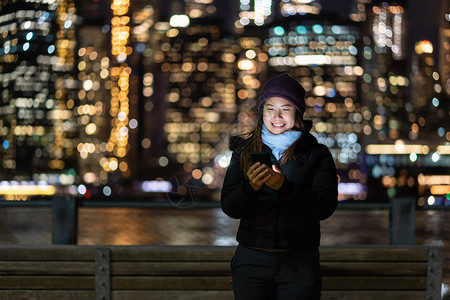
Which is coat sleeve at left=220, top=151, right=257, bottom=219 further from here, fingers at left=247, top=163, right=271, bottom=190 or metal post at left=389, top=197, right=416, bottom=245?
metal post at left=389, top=197, right=416, bottom=245

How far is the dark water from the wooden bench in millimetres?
5008

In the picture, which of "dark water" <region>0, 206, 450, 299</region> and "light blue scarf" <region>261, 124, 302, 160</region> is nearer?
"light blue scarf" <region>261, 124, 302, 160</region>

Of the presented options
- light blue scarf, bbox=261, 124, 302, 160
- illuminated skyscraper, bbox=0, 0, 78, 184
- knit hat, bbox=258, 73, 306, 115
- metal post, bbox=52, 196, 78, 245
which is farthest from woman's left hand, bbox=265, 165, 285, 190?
illuminated skyscraper, bbox=0, 0, 78, 184

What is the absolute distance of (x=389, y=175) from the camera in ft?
442

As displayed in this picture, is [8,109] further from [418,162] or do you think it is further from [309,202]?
[309,202]

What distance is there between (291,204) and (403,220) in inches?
136

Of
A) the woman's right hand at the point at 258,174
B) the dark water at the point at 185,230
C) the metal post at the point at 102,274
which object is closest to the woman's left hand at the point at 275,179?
the woman's right hand at the point at 258,174

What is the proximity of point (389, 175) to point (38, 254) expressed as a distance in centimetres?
13326

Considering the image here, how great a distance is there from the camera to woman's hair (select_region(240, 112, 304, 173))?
316 centimetres

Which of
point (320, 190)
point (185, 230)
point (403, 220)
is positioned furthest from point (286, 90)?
point (185, 230)

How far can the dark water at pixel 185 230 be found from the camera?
1127 cm

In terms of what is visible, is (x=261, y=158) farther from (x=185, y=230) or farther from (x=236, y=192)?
(x=185, y=230)

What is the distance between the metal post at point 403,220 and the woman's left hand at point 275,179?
11.5ft

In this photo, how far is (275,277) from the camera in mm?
3137
